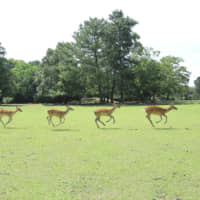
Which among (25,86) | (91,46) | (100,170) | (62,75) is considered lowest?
(100,170)

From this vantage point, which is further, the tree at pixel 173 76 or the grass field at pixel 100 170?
the tree at pixel 173 76

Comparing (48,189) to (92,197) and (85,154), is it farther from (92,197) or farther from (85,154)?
(85,154)

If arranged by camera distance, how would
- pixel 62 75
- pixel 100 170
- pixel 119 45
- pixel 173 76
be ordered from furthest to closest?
pixel 173 76, pixel 119 45, pixel 62 75, pixel 100 170

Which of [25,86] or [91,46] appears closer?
[91,46]

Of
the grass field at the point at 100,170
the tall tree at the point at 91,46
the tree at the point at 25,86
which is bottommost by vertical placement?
the grass field at the point at 100,170

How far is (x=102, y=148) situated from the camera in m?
9.66

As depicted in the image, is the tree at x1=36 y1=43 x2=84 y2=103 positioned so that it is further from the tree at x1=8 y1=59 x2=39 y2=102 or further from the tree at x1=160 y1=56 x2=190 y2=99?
the tree at x1=160 y1=56 x2=190 y2=99

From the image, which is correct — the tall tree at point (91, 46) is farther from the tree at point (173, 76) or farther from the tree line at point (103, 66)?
the tree at point (173, 76)

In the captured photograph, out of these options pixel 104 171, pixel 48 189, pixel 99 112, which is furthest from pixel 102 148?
pixel 99 112

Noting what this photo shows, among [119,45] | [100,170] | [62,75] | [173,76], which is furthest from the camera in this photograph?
[173,76]

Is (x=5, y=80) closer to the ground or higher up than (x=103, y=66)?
closer to the ground

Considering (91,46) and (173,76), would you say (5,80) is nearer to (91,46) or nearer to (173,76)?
(91,46)

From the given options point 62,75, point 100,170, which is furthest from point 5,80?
point 100,170

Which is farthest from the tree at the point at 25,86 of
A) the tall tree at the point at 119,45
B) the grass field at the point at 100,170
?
the grass field at the point at 100,170
